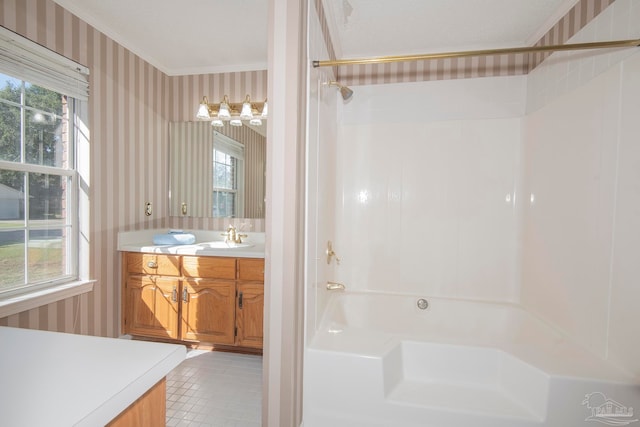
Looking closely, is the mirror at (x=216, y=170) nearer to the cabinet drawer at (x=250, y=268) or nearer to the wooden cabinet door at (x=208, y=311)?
the cabinet drawer at (x=250, y=268)

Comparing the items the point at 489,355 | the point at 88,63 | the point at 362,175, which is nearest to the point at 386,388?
the point at 489,355

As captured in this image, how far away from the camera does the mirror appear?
9.64 ft

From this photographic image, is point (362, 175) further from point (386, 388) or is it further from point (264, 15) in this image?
point (386, 388)

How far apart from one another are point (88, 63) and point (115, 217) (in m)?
1.18

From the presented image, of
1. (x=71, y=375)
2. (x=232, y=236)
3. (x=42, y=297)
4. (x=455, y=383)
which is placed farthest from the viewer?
(x=232, y=236)

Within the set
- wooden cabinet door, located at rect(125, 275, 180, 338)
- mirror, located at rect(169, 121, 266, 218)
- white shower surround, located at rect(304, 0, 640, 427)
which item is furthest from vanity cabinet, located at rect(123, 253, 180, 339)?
white shower surround, located at rect(304, 0, 640, 427)

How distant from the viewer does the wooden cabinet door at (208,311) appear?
2455 mm

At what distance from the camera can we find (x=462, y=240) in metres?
2.49

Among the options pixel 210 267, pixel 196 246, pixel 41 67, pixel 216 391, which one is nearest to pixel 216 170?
pixel 196 246

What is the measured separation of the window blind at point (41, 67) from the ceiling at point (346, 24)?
0.38 m

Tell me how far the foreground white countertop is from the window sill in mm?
1483

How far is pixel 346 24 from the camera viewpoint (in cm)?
223

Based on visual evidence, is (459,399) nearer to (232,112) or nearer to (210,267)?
(210,267)

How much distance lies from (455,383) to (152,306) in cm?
231
